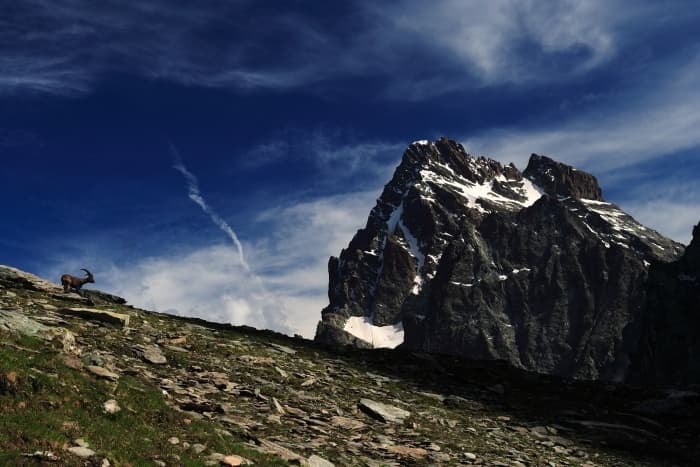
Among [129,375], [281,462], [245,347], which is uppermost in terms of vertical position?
[245,347]

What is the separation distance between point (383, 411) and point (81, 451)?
13.2 m

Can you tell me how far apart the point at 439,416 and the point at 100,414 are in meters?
14.7

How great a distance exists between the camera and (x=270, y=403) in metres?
22.5

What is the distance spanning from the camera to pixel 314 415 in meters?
22.5

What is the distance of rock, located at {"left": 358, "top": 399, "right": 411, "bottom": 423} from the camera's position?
24406 millimetres

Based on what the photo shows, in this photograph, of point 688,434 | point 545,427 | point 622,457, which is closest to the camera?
point 622,457

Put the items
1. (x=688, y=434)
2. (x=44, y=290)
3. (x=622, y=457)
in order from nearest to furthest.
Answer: (x=622, y=457)
(x=688, y=434)
(x=44, y=290)

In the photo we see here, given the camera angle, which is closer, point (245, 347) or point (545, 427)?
point (545, 427)

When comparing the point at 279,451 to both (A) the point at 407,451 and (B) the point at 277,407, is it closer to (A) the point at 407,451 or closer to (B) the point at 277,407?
(B) the point at 277,407

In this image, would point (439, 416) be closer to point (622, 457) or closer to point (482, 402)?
point (482, 402)

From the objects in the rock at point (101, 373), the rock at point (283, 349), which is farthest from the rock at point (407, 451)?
the rock at point (283, 349)

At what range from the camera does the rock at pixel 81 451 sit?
14.0 meters

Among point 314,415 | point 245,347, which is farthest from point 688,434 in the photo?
point 245,347

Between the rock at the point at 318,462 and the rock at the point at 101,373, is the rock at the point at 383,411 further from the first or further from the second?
the rock at the point at 101,373
